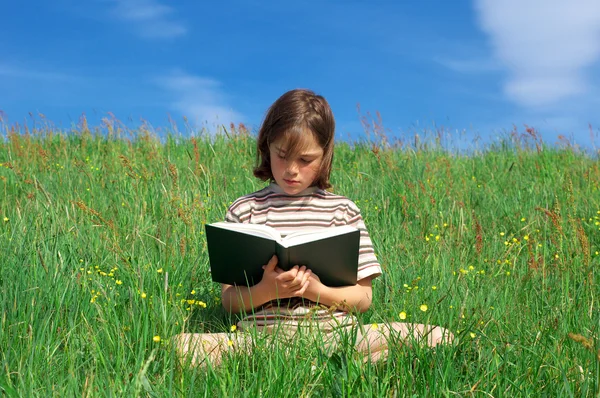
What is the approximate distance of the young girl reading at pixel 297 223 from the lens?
2689 millimetres

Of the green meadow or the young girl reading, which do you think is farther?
the young girl reading

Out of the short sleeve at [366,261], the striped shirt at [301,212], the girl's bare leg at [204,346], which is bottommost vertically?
the girl's bare leg at [204,346]

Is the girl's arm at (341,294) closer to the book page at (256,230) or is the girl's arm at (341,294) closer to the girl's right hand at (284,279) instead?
the girl's right hand at (284,279)

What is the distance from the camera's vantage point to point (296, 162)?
2902 mm

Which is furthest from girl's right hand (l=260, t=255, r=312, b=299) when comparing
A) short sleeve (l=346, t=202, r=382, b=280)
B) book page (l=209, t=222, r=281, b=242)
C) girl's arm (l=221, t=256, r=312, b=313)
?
short sleeve (l=346, t=202, r=382, b=280)

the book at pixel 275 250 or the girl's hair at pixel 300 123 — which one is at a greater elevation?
the girl's hair at pixel 300 123

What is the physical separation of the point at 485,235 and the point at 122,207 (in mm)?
3049

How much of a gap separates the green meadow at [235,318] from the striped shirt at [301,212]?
1.30 ft

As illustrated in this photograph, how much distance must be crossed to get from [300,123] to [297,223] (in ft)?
1.70

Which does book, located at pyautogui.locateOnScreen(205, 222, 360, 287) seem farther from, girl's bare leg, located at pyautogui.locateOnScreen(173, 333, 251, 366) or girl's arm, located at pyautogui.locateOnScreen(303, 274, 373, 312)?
girl's bare leg, located at pyautogui.locateOnScreen(173, 333, 251, 366)

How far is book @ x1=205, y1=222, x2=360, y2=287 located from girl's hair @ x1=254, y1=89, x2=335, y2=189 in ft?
1.58

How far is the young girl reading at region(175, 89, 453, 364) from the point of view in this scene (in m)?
2.69

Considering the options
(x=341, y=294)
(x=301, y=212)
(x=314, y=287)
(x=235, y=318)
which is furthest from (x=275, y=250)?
(x=235, y=318)

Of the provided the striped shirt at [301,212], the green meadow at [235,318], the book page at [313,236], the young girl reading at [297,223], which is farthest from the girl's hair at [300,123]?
the green meadow at [235,318]
